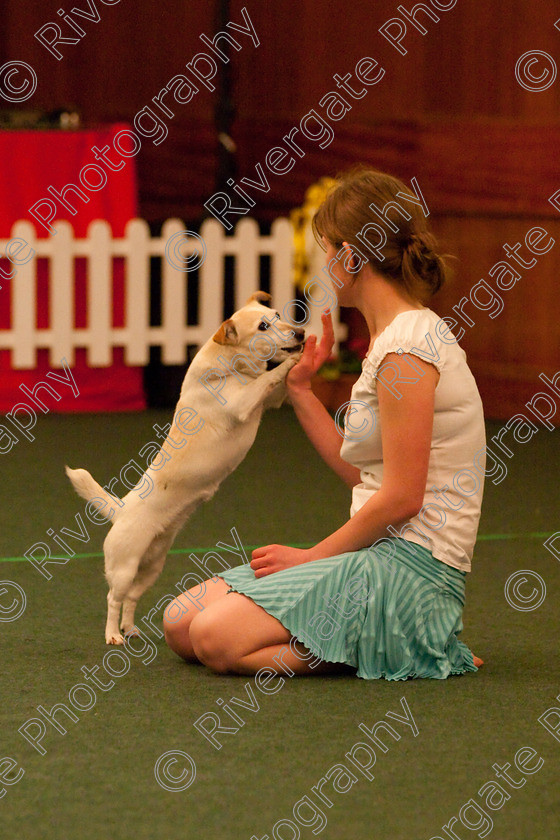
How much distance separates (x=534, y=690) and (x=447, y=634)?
201 millimetres

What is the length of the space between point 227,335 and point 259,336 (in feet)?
0.26

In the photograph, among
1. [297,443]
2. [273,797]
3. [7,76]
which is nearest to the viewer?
[273,797]

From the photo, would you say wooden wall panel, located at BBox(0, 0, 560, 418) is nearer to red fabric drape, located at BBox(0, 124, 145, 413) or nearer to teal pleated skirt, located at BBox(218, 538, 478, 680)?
red fabric drape, located at BBox(0, 124, 145, 413)

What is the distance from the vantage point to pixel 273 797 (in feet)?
5.72

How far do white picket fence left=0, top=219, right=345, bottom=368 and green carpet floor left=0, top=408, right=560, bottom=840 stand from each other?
2658 millimetres

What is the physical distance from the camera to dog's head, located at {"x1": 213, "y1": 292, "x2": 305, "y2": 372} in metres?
2.69

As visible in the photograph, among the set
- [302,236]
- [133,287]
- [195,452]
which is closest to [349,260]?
[195,452]

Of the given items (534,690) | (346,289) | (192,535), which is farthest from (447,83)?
(534,690)

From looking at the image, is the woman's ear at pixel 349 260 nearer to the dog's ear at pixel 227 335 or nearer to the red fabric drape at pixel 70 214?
the dog's ear at pixel 227 335

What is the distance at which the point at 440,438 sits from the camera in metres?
2.25

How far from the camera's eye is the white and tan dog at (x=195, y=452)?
2615 millimetres

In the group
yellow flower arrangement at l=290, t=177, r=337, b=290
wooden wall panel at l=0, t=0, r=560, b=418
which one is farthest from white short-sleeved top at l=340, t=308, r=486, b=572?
yellow flower arrangement at l=290, t=177, r=337, b=290

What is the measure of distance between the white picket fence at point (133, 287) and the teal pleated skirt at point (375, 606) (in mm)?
3857

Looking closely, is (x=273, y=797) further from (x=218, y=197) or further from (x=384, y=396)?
(x=218, y=197)
